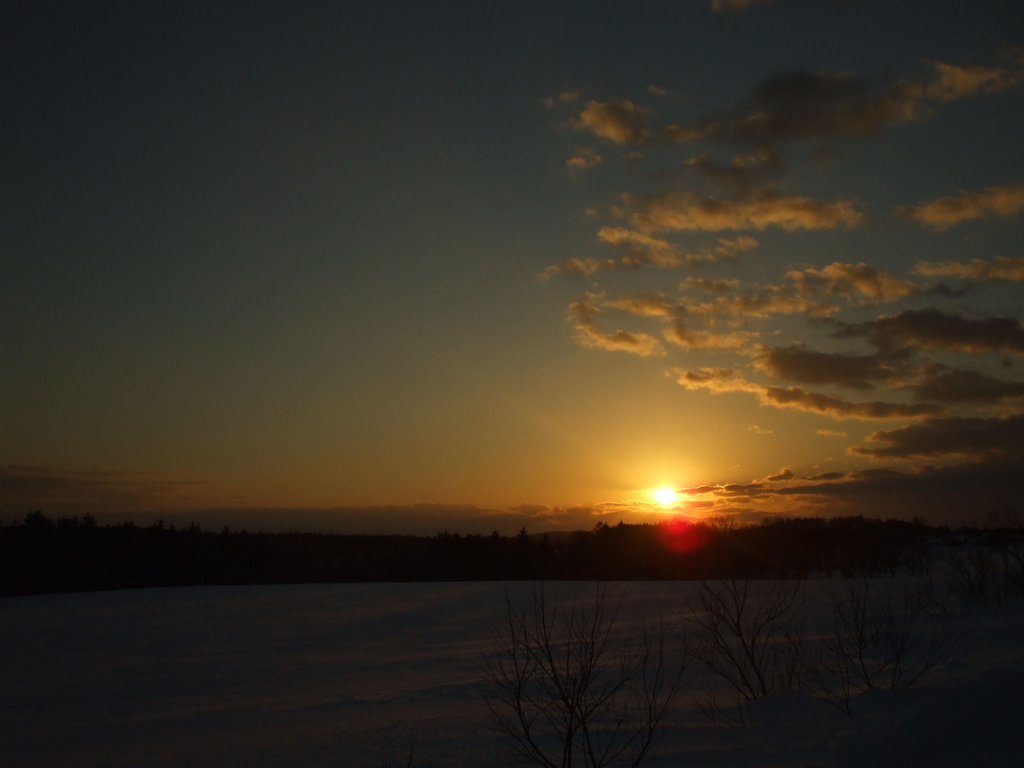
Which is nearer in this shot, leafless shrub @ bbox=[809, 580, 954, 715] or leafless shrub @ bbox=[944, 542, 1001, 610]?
leafless shrub @ bbox=[809, 580, 954, 715]

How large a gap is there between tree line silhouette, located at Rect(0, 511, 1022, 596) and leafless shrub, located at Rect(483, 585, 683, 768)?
68.0 ft

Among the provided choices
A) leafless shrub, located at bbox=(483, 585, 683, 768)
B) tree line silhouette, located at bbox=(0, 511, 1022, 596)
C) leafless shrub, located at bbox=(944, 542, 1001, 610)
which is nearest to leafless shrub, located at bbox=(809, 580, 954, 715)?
leafless shrub, located at bbox=(944, 542, 1001, 610)

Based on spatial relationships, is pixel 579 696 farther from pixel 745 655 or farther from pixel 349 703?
pixel 349 703

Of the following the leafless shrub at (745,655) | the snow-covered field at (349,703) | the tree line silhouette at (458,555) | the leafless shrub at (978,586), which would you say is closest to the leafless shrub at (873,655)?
the snow-covered field at (349,703)

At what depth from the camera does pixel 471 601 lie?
91.5ft

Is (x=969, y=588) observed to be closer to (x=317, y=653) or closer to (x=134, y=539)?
(x=317, y=653)

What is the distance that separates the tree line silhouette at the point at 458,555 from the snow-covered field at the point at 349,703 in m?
16.7

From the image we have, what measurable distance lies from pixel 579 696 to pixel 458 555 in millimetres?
48526

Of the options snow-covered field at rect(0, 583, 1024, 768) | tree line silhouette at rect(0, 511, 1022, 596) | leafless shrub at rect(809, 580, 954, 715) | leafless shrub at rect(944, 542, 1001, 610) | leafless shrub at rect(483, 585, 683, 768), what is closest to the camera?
leafless shrub at rect(483, 585, 683, 768)

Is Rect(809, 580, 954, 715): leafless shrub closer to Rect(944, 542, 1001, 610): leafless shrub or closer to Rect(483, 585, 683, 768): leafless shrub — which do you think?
Rect(944, 542, 1001, 610): leafless shrub

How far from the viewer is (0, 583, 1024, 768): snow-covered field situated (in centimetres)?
748

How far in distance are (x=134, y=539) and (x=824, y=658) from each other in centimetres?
4235

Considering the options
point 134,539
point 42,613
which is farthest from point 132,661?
point 134,539

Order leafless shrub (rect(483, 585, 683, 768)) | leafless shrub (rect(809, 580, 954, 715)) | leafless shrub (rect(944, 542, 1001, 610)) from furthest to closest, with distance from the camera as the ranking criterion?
leafless shrub (rect(944, 542, 1001, 610)), leafless shrub (rect(809, 580, 954, 715)), leafless shrub (rect(483, 585, 683, 768))
